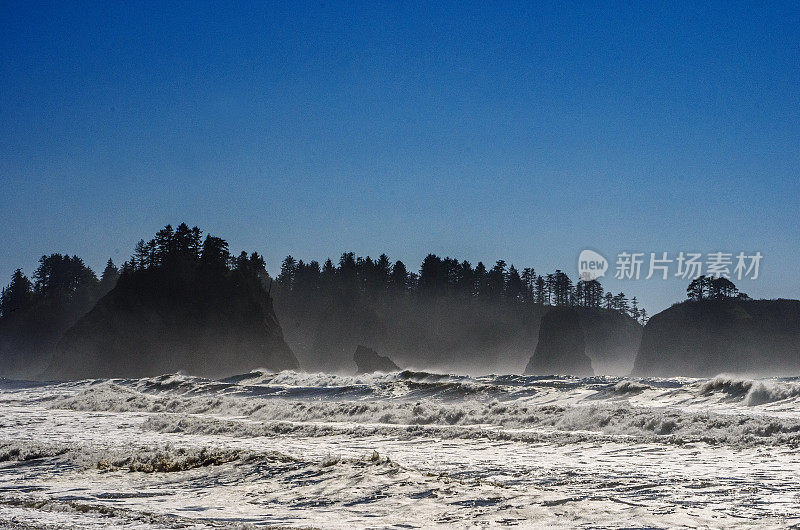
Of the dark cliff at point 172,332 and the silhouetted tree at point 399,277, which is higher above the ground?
the silhouetted tree at point 399,277

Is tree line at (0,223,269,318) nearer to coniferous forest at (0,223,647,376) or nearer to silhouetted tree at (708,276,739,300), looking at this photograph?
coniferous forest at (0,223,647,376)

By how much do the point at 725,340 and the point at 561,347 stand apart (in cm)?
2196

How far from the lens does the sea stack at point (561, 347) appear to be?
88688 mm

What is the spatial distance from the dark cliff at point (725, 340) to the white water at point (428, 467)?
7558 cm

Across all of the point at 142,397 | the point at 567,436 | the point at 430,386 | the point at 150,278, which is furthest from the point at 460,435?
the point at 150,278

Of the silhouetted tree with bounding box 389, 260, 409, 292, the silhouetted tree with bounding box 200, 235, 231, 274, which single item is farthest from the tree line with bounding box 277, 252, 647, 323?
the silhouetted tree with bounding box 200, 235, 231, 274

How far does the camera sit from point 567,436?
12.9 m

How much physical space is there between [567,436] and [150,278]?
62.8m

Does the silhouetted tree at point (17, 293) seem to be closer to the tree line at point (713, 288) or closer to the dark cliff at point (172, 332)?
the dark cliff at point (172, 332)

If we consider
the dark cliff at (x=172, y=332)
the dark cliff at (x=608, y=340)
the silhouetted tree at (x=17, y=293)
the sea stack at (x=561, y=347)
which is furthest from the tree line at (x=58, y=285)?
the dark cliff at (x=608, y=340)

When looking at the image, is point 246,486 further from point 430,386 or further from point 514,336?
point 514,336

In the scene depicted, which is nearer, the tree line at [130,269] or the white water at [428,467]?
the white water at [428,467]

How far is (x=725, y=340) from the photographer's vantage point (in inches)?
3460

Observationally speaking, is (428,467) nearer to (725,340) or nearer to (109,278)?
(725,340)
